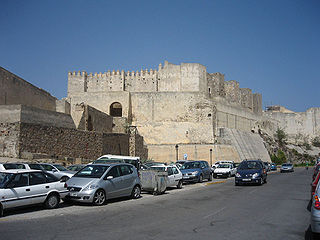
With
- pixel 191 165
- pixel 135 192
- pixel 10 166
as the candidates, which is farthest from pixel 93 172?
pixel 191 165

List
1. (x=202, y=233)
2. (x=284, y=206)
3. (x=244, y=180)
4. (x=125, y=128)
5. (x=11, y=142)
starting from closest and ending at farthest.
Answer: (x=202, y=233)
(x=284, y=206)
(x=244, y=180)
(x=11, y=142)
(x=125, y=128)

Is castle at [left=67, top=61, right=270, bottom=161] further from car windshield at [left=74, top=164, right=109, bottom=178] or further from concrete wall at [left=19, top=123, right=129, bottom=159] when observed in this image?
car windshield at [left=74, top=164, right=109, bottom=178]

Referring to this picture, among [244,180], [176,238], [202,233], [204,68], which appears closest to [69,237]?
[176,238]

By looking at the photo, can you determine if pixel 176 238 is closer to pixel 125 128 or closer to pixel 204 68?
pixel 125 128

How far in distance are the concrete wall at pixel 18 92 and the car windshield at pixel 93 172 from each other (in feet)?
44.9

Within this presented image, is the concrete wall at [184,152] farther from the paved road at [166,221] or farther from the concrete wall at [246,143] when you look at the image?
the paved road at [166,221]

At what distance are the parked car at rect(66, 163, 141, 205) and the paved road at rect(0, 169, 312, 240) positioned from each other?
37 cm

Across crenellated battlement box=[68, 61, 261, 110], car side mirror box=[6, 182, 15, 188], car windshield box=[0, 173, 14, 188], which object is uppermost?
crenellated battlement box=[68, 61, 261, 110]

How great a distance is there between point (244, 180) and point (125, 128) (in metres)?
22.4

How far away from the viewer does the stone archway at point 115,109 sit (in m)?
47.0

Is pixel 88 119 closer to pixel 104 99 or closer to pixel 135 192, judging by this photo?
pixel 104 99

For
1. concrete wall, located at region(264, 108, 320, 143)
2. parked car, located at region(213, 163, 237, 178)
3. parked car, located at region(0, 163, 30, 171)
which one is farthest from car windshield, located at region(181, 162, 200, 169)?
concrete wall, located at region(264, 108, 320, 143)

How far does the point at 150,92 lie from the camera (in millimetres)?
46281

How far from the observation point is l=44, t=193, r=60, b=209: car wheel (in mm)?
10141
